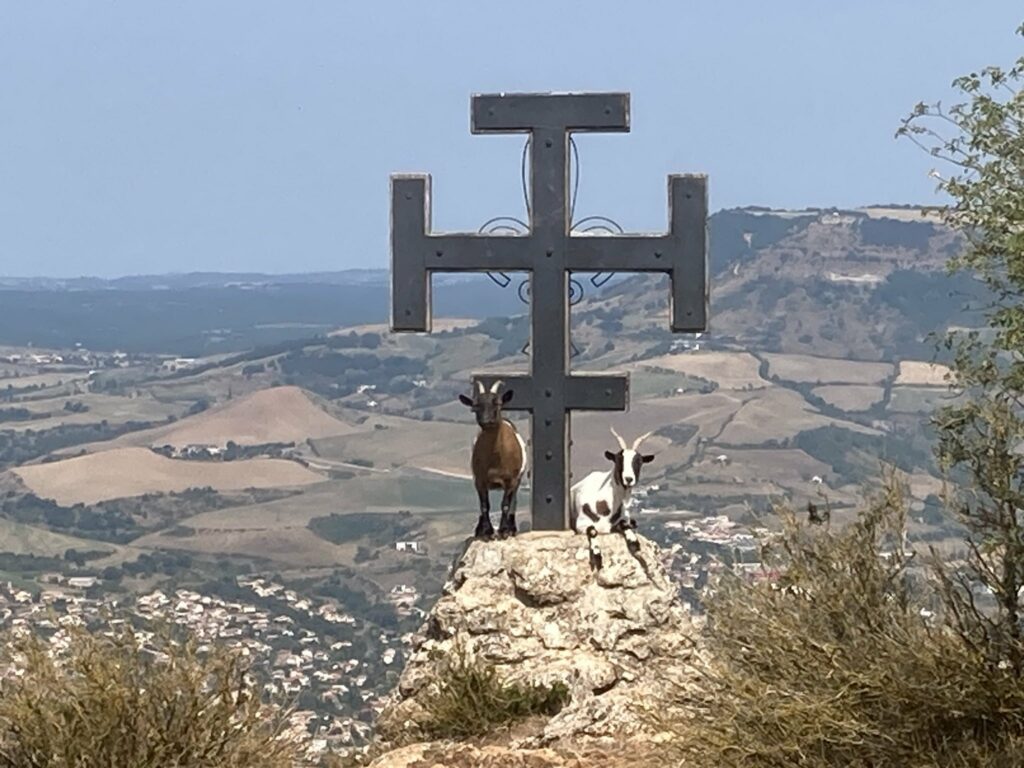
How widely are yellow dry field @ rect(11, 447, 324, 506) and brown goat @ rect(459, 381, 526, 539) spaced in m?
67.3

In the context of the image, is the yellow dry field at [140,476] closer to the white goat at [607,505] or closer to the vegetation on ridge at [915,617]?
the white goat at [607,505]

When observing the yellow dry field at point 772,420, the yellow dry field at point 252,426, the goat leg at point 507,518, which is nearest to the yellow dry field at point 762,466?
the yellow dry field at point 772,420

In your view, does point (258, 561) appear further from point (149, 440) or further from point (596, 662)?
point (596, 662)

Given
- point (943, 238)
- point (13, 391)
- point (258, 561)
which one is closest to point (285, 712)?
point (258, 561)

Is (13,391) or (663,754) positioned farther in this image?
(13,391)

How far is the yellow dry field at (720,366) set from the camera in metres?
84.1

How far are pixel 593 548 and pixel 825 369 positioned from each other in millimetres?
79876

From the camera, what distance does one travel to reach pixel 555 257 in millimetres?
10562

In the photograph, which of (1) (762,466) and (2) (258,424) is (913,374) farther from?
(2) (258,424)

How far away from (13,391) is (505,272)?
11894 cm

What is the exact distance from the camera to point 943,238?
326 feet

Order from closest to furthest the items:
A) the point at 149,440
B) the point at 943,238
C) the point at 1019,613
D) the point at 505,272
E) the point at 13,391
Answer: the point at 1019,613
the point at 505,272
the point at 149,440
the point at 943,238
the point at 13,391

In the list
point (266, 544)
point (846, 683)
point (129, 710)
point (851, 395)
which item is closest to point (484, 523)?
point (129, 710)

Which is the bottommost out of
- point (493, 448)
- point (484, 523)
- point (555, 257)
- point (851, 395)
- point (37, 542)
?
point (37, 542)
